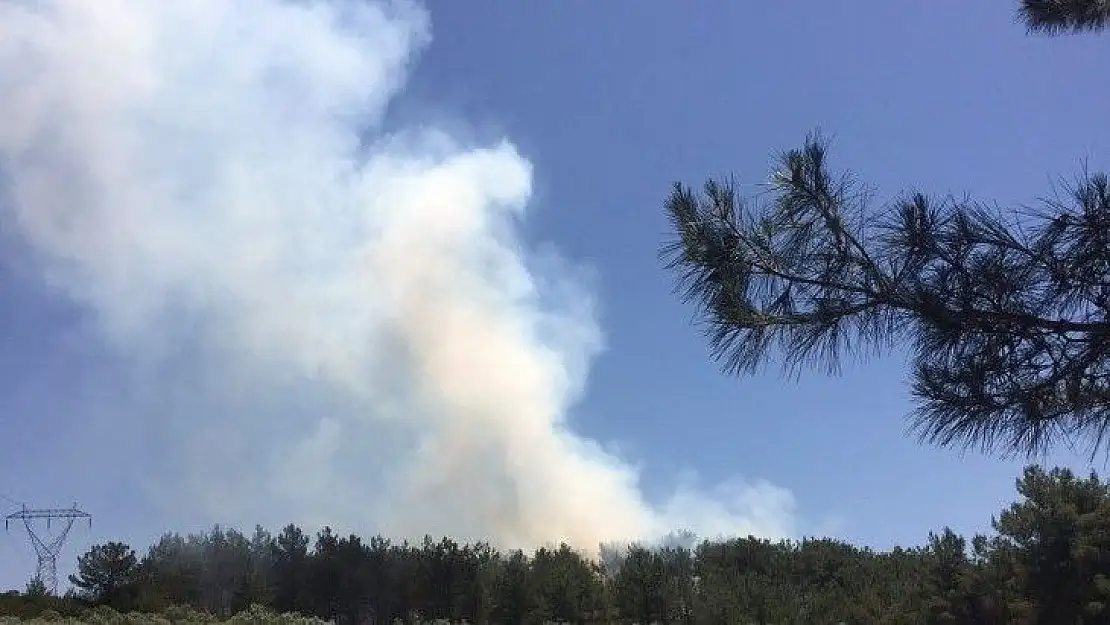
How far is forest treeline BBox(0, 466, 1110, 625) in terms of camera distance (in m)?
16.5

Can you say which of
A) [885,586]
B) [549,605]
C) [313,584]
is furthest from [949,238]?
[313,584]

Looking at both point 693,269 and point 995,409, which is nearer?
point 995,409

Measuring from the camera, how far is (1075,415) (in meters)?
5.18

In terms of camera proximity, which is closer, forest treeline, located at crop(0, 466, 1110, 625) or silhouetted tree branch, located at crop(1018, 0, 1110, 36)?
silhouetted tree branch, located at crop(1018, 0, 1110, 36)

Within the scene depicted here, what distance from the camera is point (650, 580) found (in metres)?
24.8

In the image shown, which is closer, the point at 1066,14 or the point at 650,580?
the point at 1066,14

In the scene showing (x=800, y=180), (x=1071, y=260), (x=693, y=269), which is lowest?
(x=1071, y=260)

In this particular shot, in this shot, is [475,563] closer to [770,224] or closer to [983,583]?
[983,583]

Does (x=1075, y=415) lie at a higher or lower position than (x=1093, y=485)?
lower

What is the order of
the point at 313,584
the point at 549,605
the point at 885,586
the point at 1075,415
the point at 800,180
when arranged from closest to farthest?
1. the point at 1075,415
2. the point at 800,180
3. the point at 885,586
4. the point at 549,605
5. the point at 313,584

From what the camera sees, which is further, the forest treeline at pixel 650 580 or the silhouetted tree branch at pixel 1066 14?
the forest treeline at pixel 650 580

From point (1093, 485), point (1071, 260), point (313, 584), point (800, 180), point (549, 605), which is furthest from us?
point (313, 584)

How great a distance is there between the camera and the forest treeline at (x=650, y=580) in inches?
648

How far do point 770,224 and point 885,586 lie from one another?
19377mm
